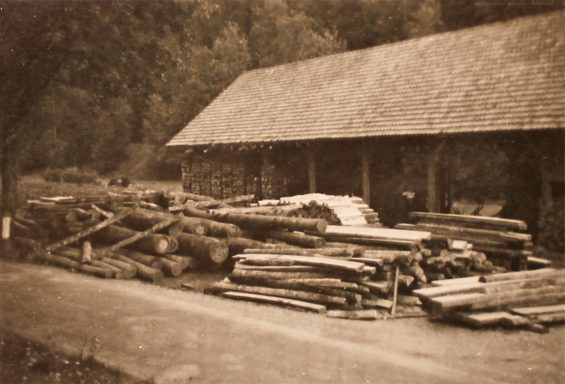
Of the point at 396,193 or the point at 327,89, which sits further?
the point at 327,89

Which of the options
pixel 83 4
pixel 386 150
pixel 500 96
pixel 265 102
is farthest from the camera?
pixel 265 102

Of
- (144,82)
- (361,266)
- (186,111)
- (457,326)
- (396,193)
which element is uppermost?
(186,111)

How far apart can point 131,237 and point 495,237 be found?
7989 mm

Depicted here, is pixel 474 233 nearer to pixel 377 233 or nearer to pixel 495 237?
pixel 495 237

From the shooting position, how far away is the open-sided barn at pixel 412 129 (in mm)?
14422

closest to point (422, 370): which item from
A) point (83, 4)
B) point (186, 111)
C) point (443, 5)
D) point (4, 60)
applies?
point (4, 60)

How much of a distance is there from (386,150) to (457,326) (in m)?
9.96

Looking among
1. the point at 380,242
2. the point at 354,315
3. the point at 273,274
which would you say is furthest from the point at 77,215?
the point at 354,315

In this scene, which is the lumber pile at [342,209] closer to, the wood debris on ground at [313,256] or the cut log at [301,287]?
the wood debris on ground at [313,256]

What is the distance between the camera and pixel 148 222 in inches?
496

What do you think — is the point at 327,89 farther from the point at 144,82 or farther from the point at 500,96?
the point at 144,82

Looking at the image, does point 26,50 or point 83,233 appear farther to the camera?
point 83,233

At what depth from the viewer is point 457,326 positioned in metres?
8.20

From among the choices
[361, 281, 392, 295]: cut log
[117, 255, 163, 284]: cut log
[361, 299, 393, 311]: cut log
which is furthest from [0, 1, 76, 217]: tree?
[361, 299, 393, 311]: cut log
